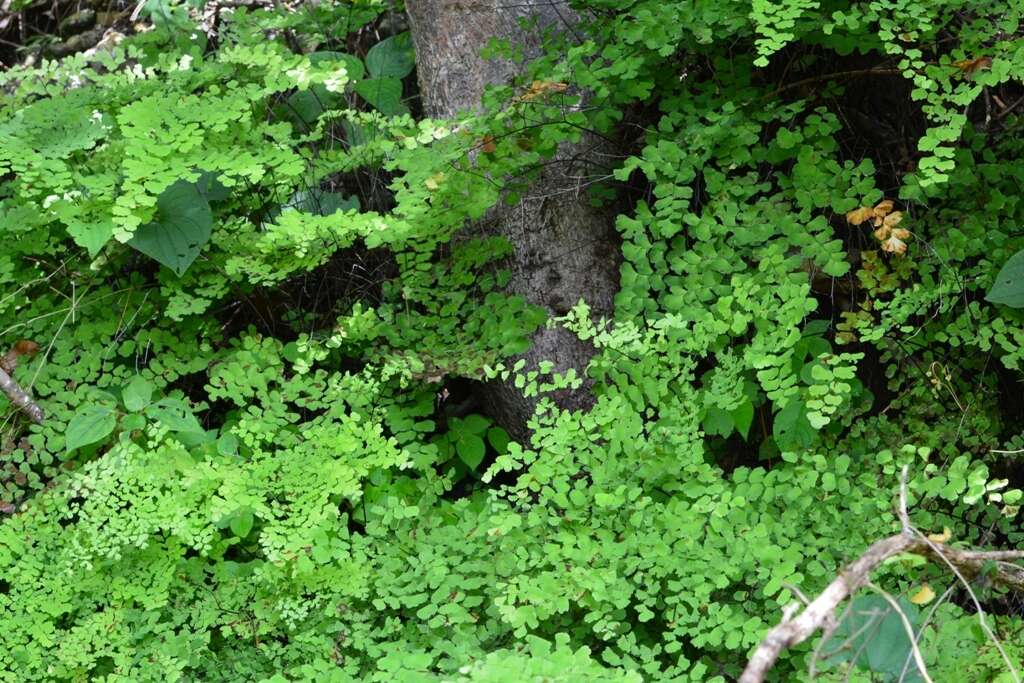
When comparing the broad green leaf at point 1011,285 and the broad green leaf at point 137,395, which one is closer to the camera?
the broad green leaf at point 1011,285

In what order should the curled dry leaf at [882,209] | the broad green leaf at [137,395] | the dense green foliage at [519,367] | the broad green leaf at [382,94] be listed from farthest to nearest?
the broad green leaf at [382,94] → the broad green leaf at [137,395] → the curled dry leaf at [882,209] → the dense green foliage at [519,367]

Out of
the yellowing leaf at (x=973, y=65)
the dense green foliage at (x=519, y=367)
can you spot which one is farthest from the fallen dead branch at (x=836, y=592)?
the yellowing leaf at (x=973, y=65)

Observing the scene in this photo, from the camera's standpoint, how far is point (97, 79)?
2953mm

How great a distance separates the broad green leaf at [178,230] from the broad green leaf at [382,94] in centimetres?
68

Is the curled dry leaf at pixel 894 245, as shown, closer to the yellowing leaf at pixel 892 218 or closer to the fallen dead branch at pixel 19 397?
the yellowing leaf at pixel 892 218

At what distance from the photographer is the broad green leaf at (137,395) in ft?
9.10

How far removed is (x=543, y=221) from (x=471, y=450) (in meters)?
0.71

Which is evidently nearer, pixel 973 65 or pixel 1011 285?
pixel 973 65

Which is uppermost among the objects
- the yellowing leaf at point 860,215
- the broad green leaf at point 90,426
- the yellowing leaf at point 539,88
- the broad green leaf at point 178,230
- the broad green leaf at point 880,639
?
the yellowing leaf at point 539,88

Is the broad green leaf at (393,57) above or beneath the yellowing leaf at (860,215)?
above

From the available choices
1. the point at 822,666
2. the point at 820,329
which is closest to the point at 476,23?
the point at 820,329

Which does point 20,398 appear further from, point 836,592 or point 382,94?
point 836,592

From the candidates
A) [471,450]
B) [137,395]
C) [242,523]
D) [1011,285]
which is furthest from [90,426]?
[1011,285]

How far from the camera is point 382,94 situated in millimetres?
3297
